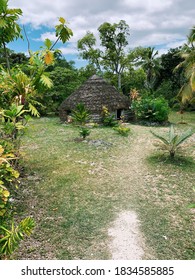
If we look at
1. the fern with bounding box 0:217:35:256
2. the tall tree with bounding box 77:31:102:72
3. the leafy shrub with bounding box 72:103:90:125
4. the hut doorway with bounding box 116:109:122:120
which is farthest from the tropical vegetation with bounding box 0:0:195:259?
the tall tree with bounding box 77:31:102:72

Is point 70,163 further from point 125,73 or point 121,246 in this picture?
point 125,73

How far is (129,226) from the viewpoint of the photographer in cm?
534

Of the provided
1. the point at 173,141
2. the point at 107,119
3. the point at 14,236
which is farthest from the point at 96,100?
the point at 14,236

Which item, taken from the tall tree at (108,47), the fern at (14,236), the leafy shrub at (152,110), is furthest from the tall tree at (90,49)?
the fern at (14,236)

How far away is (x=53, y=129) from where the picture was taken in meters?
15.8

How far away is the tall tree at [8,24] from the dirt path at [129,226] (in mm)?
5117

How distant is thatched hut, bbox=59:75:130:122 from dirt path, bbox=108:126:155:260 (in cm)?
868

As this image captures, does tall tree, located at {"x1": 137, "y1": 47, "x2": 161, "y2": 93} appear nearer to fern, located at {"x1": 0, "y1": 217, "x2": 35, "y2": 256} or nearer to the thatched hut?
the thatched hut

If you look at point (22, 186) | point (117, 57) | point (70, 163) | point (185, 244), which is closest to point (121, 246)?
point (185, 244)

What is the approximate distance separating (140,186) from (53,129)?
946cm

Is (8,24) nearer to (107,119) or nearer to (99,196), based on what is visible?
(99,196)

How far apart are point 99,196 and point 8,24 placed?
17.1 feet

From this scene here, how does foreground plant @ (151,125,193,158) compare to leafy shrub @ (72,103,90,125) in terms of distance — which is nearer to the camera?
foreground plant @ (151,125,193,158)

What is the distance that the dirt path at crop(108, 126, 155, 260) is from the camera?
14.8ft
